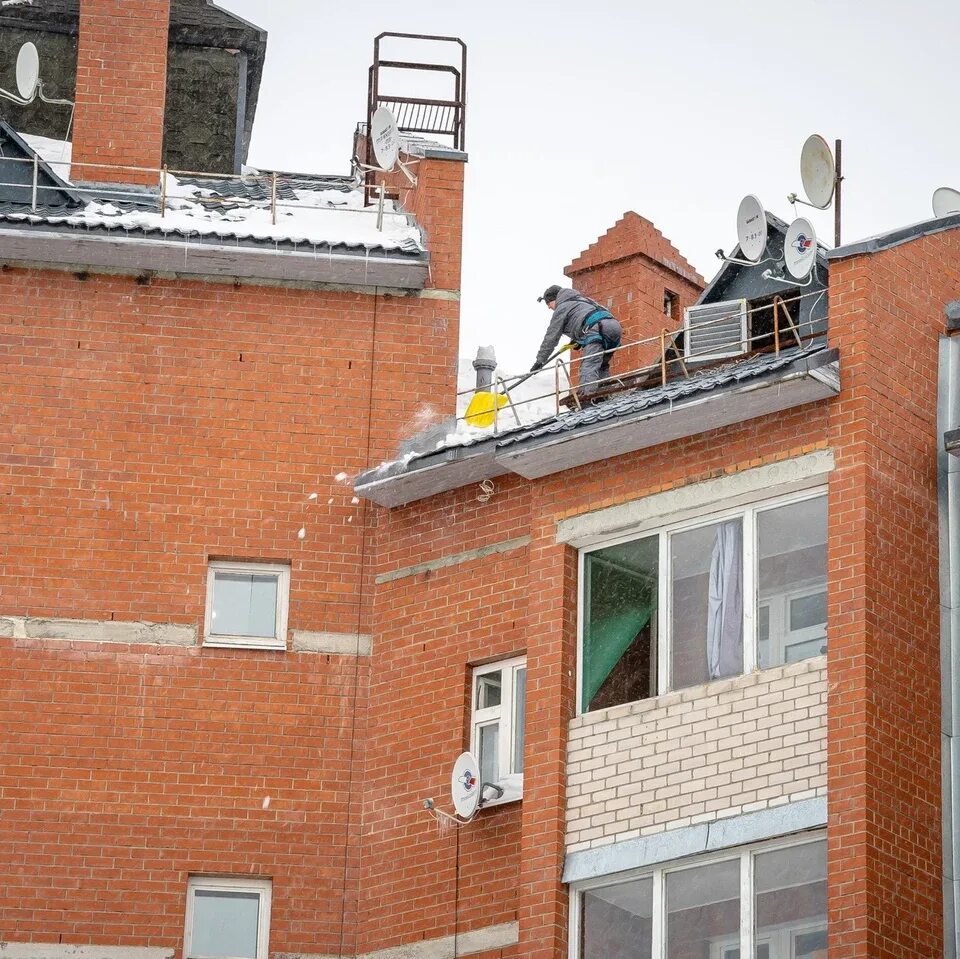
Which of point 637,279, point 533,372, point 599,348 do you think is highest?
point 637,279

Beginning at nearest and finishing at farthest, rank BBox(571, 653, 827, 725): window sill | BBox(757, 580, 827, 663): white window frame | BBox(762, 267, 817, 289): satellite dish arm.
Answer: BBox(571, 653, 827, 725): window sill < BBox(757, 580, 827, 663): white window frame < BBox(762, 267, 817, 289): satellite dish arm

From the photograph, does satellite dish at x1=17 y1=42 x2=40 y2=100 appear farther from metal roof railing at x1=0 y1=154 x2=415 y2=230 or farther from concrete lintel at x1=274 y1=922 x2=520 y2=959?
concrete lintel at x1=274 y1=922 x2=520 y2=959

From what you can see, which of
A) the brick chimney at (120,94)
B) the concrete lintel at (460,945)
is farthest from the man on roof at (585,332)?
the concrete lintel at (460,945)

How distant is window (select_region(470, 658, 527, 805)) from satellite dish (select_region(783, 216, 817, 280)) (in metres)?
4.64

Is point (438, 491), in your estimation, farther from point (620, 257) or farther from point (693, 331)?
point (620, 257)

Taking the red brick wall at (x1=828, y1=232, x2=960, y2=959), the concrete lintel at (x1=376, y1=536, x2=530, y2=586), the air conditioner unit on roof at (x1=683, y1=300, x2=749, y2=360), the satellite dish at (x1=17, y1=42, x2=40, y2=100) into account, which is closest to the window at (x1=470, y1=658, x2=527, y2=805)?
the concrete lintel at (x1=376, y1=536, x2=530, y2=586)

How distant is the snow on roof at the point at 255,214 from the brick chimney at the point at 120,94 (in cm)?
42

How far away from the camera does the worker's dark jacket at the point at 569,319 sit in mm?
24109

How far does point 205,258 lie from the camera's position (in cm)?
2389

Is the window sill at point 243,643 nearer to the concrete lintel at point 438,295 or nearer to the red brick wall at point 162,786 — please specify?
the red brick wall at point 162,786

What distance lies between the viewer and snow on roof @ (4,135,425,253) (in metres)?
23.9

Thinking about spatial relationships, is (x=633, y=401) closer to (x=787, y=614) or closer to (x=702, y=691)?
(x=787, y=614)

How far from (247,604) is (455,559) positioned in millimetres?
2300

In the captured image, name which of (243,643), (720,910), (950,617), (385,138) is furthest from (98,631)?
(950,617)
